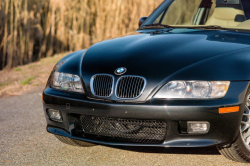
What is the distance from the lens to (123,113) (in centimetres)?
308

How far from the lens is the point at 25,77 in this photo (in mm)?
7469

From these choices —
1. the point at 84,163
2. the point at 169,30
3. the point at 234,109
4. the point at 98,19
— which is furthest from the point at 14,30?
the point at 234,109

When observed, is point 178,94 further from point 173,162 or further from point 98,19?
point 98,19

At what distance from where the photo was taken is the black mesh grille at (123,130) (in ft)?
10.2

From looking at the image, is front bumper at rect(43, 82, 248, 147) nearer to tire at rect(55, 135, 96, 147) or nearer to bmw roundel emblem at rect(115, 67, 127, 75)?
bmw roundel emblem at rect(115, 67, 127, 75)

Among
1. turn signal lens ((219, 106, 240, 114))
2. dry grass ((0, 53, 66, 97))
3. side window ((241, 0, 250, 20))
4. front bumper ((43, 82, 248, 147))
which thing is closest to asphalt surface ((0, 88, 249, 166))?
front bumper ((43, 82, 248, 147))

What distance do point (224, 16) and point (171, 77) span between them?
72.5 inches

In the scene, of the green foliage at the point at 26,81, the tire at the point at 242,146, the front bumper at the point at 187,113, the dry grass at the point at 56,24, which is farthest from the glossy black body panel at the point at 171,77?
the dry grass at the point at 56,24

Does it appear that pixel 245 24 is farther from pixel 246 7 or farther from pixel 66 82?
pixel 66 82

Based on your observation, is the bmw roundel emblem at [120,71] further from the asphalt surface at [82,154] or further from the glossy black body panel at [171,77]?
the asphalt surface at [82,154]

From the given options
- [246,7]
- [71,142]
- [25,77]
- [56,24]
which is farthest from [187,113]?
[56,24]

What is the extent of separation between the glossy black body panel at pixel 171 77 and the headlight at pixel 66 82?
5cm

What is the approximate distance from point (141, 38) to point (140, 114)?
1.15 meters

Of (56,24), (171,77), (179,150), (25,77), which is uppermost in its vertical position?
(171,77)
